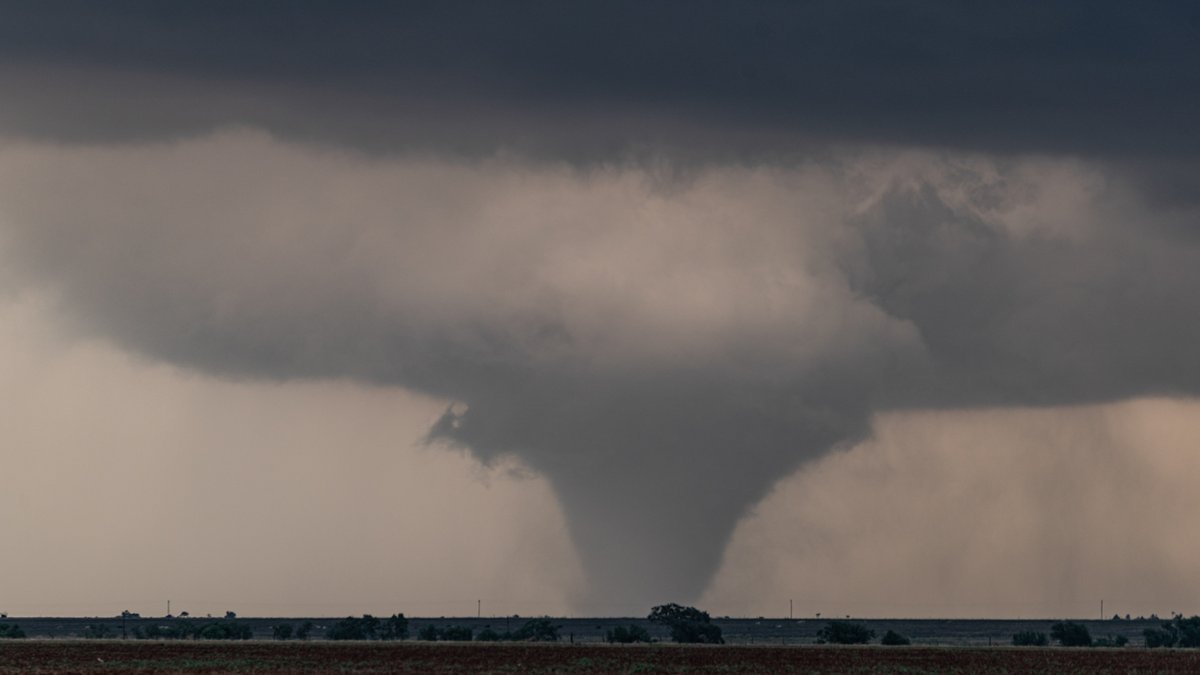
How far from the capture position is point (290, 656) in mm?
143500

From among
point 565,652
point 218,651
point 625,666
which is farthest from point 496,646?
point 625,666

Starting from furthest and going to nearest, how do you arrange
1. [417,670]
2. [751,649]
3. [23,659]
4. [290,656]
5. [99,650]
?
[751,649], [99,650], [290,656], [23,659], [417,670]

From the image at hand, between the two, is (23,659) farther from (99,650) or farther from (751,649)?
(751,649)

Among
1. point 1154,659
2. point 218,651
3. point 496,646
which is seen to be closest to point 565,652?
point 496,646

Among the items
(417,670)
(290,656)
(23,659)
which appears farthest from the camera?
(290,656)

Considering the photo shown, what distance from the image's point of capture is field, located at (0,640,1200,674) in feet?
413

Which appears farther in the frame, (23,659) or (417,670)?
(23,659)

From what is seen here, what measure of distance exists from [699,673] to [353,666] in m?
25.6

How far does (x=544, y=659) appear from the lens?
470 feet

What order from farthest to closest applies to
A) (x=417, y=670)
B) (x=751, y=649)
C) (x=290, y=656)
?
(x=751, y=649)
(x=290, y=656)
(x=417, y=670)

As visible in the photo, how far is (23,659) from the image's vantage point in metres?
132

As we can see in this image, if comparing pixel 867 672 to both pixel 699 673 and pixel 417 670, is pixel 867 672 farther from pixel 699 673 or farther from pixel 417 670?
pixel 417 670

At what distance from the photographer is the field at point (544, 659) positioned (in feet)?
413

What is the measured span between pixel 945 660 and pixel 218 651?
211 ft
